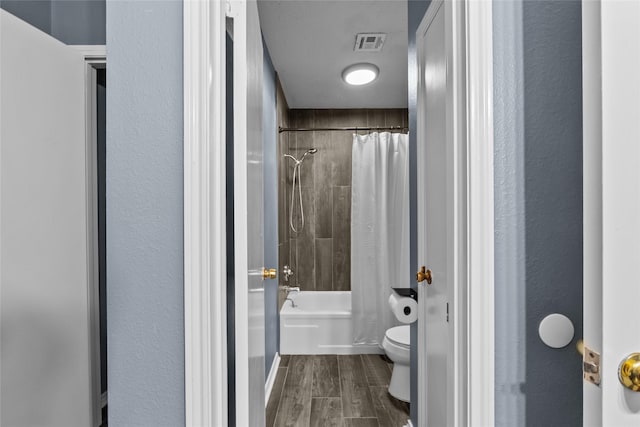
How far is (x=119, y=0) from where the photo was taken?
0.99 meters

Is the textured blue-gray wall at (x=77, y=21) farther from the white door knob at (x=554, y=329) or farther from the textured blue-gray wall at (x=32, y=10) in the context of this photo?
the white door knob at (x=554, y=329)

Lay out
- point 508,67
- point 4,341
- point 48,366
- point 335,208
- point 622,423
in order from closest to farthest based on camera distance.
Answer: point 622,423 < point 508,67 < point 4,341 < point 48,366 < point 335,208

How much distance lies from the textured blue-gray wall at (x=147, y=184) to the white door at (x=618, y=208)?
35.3 inches

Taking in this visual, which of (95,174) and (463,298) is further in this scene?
(95,174)

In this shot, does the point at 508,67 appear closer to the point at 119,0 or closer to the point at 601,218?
the point at 601,218

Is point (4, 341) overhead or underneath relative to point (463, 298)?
underneath

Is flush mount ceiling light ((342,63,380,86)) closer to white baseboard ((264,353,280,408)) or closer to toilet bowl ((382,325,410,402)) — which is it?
toilet bowl ((382,325,410,402))

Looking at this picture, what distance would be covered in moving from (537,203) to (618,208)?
284 millimetres

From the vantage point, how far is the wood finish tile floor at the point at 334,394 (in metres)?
2.26

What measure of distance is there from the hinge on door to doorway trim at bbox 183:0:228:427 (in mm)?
801

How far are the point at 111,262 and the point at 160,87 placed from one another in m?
0.46

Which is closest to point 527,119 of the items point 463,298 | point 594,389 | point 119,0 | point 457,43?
point 457,43

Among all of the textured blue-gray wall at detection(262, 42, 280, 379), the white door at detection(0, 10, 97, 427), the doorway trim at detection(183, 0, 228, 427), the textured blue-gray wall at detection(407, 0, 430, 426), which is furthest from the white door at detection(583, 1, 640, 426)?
the textured blue-gray wall at detection(262, 42, 280, 379)

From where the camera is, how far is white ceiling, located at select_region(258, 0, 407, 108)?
240 centimetres
